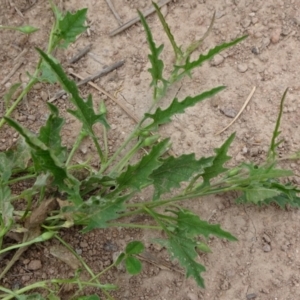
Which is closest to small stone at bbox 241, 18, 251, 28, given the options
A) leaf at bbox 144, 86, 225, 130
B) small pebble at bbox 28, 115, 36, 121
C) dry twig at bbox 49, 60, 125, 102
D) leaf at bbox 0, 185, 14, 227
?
dry twig at bbox 49, 60, 125, 102

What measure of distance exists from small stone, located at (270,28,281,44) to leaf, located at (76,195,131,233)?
3.67 feet

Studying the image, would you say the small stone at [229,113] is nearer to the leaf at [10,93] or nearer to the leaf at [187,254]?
the leaf at [187,254]

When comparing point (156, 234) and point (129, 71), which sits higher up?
point (129, 71)

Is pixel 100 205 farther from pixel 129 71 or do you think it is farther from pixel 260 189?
pixel 129 71

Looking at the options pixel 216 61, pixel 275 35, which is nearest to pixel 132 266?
pixel 216 61

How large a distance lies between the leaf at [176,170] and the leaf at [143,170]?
0.09 metres

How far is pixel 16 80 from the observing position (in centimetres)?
222

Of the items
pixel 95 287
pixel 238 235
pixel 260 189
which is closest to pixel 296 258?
pixel 238 235

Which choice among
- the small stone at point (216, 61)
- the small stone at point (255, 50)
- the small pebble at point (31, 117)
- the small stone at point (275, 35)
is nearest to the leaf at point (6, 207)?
the small pebble at point (31, 117)

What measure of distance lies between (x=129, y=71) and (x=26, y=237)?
84 centimetres

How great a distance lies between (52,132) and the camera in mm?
1647

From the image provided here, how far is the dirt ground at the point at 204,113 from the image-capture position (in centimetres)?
201

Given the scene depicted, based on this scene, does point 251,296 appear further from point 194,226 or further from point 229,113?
point 229,113

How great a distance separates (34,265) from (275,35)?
4.65ft
